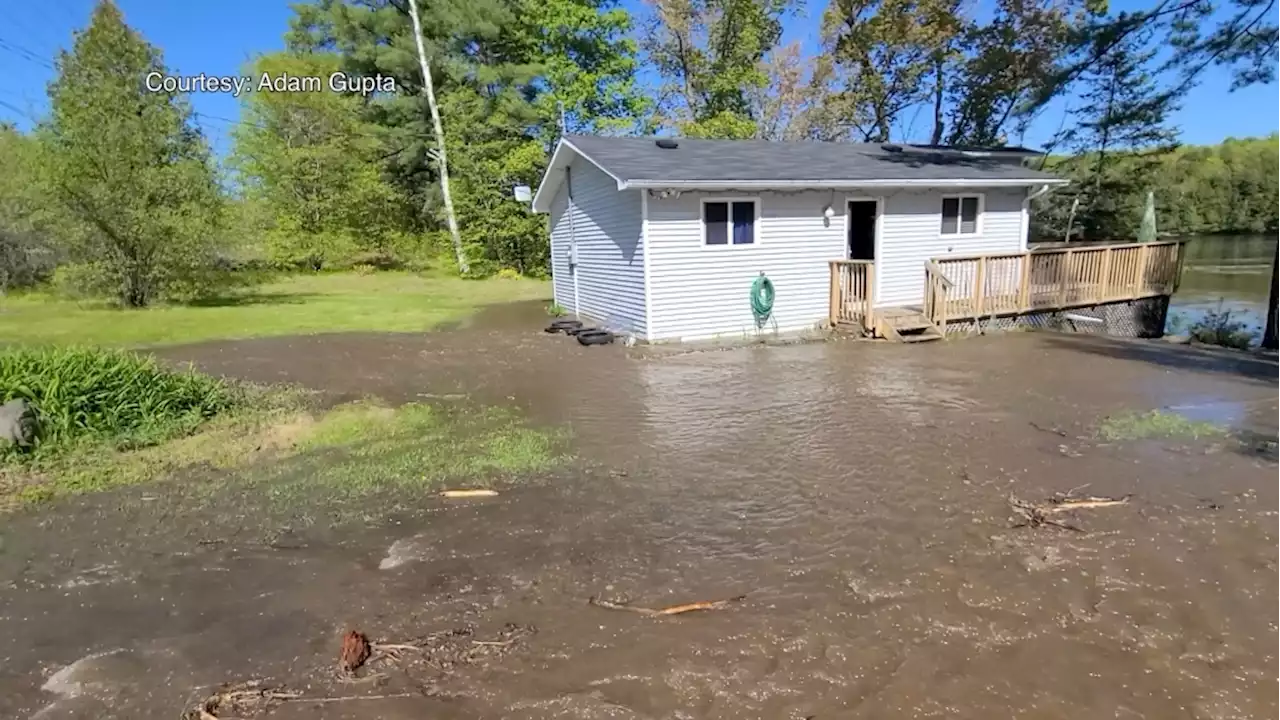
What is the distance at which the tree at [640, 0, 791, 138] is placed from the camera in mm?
29250

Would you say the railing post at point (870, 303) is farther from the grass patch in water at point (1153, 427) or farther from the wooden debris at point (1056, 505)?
the wooden debris at point (1056, 505)

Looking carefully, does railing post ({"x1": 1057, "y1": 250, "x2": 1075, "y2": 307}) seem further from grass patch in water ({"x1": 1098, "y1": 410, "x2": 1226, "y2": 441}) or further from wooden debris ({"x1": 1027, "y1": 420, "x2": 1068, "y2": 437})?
wooden debris ({"x1": 1027, "y1": 420, "x2": 1068, "y2": 437})

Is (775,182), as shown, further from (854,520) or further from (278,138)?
(278,138)

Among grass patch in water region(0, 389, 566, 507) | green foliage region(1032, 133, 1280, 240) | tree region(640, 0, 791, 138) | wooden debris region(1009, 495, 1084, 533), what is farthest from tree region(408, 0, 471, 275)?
green foliage region(1032, 133, 1280, 240)

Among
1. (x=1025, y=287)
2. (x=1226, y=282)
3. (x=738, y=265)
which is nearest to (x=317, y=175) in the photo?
(x=738, y=265)

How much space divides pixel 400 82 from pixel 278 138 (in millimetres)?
5988

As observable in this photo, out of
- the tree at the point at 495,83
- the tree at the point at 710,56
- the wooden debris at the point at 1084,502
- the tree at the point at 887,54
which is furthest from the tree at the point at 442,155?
the wooden debris at the point at 1084,502

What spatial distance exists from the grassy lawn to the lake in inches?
716

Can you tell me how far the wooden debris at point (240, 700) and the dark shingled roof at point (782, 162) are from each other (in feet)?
31.2

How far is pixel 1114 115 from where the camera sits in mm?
24781

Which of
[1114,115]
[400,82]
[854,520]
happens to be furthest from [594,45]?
[854,520]

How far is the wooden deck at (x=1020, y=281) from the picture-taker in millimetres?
12609

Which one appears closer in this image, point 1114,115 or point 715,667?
point 715,667

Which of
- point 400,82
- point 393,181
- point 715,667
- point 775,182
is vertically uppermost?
point 400,82
